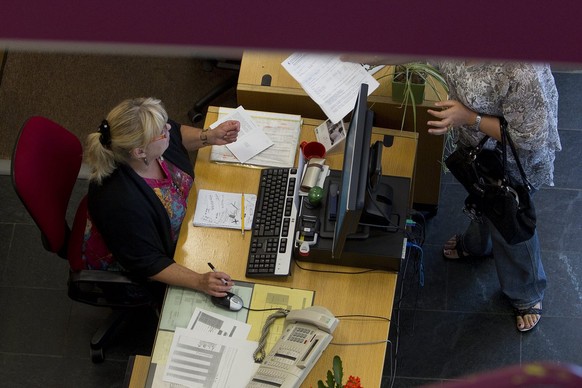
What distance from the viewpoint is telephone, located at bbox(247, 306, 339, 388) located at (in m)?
2.17

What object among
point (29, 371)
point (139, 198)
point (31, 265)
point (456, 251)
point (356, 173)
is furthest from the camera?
point (31, 265)

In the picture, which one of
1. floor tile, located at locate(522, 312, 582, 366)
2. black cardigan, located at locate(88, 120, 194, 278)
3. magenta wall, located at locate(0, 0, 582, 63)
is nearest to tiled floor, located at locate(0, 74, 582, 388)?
floor tile, located at locate(522, 312, 582, 366)

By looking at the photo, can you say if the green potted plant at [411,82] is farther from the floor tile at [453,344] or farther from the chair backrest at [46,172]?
the chair backrest at [46,172]

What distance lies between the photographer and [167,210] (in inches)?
99.4

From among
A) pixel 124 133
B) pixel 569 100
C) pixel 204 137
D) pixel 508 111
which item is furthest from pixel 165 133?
pixel 569 100

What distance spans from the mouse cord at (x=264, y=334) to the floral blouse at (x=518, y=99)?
864 mm

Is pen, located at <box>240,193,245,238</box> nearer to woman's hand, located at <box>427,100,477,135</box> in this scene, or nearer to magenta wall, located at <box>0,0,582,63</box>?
woman's hand, located at <box>427,100,477,135</box>

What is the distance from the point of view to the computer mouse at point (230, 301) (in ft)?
7.80

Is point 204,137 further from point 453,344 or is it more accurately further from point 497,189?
point 453,344

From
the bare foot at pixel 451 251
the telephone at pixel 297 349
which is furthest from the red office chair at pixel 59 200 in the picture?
the bare foot at pixel 451 251

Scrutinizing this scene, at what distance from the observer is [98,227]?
8.14ft

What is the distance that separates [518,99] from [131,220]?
125 centimetres

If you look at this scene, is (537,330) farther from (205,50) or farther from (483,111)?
(205,50)

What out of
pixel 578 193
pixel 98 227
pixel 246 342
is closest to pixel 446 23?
pixel 246 342
